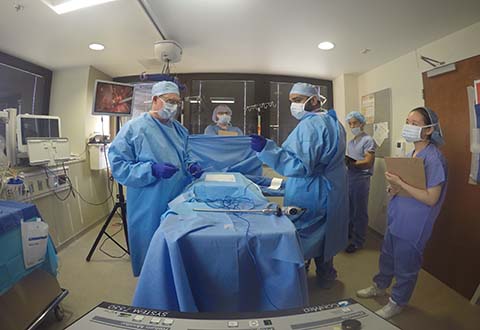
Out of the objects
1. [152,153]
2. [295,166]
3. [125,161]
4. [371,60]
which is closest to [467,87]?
[371,60]

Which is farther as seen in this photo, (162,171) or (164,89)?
(164,89)

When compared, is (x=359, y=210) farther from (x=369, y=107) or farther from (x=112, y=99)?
(x=112, y=99)

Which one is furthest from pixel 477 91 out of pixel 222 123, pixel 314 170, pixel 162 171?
pixel 222 123

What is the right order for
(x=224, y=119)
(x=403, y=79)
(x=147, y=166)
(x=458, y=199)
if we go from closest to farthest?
(x=147, y=166), (x=458, y=199), (x=403, y=79), (x=224, y=119)

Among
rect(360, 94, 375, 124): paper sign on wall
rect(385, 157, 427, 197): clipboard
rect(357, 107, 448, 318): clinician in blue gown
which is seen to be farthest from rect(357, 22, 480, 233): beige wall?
rect(385, 157, 427, 197): clipboard

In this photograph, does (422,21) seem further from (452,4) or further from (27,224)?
(27,224)

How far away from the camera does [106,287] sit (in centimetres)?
209

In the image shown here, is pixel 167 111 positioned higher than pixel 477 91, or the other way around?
pixel 477 91

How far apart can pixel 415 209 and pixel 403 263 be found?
1.11 ft

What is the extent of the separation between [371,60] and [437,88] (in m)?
0.90

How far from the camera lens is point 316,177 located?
174 centimetres

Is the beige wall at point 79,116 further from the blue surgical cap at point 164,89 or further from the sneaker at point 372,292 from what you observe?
the sneaker at point 372,292

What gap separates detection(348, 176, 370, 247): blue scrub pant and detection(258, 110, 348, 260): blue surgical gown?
1.05 metres

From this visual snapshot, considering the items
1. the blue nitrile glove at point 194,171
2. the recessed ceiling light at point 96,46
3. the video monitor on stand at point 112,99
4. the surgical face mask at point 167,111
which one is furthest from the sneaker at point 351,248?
the recessed ceiling light at point 96,46
